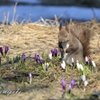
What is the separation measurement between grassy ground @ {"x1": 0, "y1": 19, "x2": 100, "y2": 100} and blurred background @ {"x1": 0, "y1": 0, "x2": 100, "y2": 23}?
3450mm

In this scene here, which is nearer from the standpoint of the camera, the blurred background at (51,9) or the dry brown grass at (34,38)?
the dry brown grass at (34,38)

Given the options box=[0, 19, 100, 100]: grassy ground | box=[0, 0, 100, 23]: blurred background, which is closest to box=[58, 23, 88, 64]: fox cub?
box=[0, 19, 100, 100]: grassy ground

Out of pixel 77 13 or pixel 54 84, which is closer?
pixel 54 84

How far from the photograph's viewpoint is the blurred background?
1052 cm

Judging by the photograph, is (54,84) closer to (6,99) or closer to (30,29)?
(6,99)

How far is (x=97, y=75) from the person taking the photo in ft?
15.6

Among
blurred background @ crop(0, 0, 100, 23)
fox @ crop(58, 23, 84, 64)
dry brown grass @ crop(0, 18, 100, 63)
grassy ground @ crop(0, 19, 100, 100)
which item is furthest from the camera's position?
blurred background @ crop(0, 0, 100, 23)

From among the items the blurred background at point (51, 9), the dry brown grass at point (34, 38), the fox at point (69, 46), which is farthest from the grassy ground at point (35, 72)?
the blurred background at point (51, 9)

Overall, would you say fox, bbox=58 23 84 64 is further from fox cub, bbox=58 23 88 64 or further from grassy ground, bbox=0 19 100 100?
grassy ground, bbox=0 19 100 100

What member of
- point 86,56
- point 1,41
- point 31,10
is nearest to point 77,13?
point 31,10

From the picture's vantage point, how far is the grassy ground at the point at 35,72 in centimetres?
418

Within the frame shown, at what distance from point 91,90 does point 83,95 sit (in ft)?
0.57

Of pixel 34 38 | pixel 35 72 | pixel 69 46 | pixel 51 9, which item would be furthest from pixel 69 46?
pixel 51 9

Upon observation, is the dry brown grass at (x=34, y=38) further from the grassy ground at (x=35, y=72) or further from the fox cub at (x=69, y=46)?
the fox cub at (x=69, y=46)
